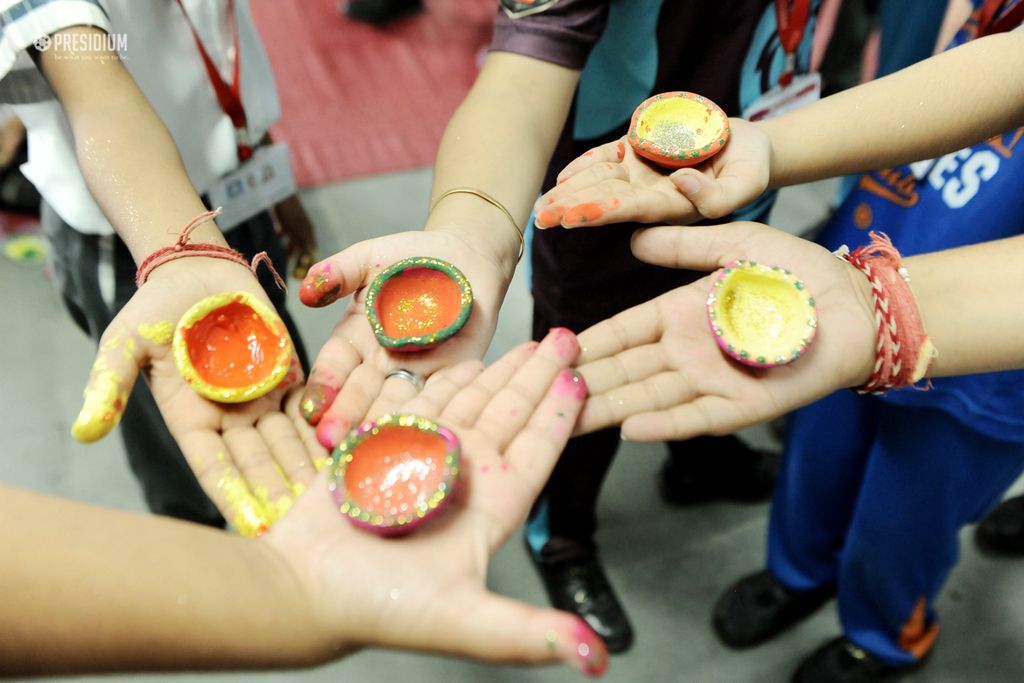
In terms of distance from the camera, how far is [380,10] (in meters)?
3.25

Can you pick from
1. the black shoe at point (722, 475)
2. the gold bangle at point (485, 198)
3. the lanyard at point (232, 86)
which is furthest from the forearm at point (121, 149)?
the black shoe at point (722, 475)

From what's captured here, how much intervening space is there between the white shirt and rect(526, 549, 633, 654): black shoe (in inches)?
46.0

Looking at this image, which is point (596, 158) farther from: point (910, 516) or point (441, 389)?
point (910, 516)

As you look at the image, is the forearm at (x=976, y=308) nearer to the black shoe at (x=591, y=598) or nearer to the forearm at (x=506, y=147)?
the forearm at (x=506, y=147)

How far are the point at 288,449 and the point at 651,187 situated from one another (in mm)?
645

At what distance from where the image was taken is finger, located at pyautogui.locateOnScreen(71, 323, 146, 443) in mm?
854

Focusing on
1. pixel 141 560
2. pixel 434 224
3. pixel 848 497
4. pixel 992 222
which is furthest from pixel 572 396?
pixel 848 497

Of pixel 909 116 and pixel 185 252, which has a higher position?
pixel 909 116

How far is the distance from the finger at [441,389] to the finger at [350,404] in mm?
55

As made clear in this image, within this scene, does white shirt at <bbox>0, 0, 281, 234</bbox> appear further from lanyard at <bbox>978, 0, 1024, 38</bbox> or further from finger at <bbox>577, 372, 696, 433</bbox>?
lanyard at <bbox>978, 0, 1024, 38</bbox>

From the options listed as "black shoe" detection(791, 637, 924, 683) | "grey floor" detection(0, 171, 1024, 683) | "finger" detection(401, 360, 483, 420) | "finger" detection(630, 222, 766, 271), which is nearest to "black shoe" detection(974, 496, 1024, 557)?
"grey floor" detection(0, 171, 1024, 683)

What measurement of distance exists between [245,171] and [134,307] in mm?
442

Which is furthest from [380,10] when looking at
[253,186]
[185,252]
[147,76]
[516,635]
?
[516,635]

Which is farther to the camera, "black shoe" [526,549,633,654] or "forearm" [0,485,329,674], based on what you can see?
"black shoe" [526,549,633,654]
